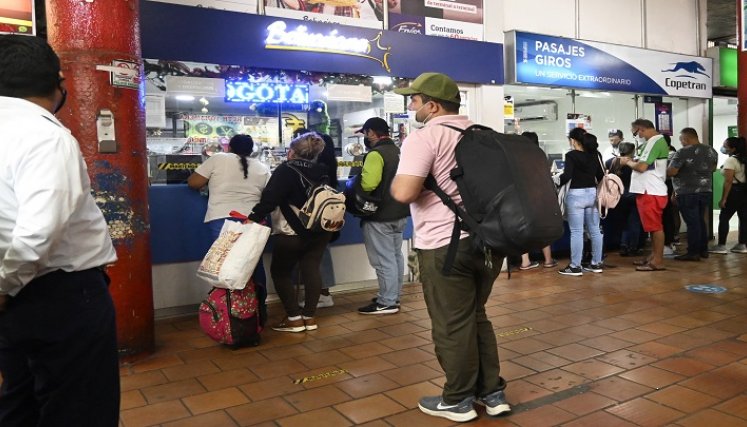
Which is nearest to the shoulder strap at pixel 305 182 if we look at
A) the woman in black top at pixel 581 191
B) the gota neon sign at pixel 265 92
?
the gota neon sign at pixel 265 92

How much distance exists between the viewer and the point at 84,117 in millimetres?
3789

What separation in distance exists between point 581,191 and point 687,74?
3.72 meters

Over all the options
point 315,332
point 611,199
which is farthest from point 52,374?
point 611,199

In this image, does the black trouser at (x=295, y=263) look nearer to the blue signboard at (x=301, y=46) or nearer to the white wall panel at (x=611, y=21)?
the blue signboard at (x=301, y=46)

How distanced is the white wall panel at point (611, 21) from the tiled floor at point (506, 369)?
3858mm

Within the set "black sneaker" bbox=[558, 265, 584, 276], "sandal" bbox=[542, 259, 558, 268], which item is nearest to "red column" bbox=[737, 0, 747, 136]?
"sandal" bbox=[542, 259, 558, 268]

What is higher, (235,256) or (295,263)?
(235,256)

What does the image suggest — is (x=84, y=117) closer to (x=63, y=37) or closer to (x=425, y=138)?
(x=63, y=37)

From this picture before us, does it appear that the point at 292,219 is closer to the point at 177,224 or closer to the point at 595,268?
the point at 177,224

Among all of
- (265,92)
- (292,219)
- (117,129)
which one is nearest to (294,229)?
(292,219)

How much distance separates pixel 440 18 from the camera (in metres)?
6.54

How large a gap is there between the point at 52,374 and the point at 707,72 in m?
9.93

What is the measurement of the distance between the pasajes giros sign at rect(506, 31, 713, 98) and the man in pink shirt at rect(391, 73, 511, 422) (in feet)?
14.1

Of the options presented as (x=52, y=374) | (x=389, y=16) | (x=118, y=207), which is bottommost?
(x=52, y=374)
